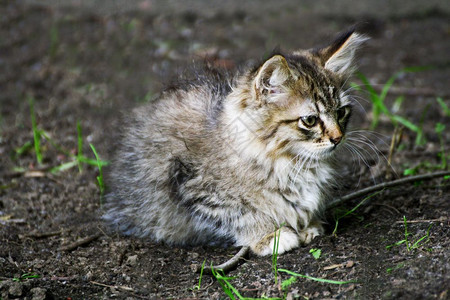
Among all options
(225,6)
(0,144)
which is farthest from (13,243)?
(225,6)

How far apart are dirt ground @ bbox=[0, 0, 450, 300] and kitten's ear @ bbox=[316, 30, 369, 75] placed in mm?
713

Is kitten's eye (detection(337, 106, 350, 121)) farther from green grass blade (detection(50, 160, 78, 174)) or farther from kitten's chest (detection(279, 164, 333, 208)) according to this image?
green grass blade (detection(50, 160, 78, 174))

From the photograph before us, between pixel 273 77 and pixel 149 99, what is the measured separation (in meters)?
2.35

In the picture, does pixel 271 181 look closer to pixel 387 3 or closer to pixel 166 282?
pixel 166 282

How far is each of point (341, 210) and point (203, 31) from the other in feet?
13.8

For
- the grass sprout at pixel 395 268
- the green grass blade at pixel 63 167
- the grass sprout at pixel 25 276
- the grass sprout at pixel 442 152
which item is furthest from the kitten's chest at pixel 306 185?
the green grass blade at pixel 63 167

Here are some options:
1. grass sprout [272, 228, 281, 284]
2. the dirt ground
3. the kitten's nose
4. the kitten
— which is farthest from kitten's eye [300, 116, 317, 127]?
the dirt ground

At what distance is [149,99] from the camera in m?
5.73

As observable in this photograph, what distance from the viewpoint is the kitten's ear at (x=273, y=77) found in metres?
3.53

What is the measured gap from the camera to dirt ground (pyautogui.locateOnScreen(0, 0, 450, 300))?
137 inches

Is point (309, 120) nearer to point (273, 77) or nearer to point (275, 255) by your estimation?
point (273, 77)

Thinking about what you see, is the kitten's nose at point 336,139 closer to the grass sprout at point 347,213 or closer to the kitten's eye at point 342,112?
the kitten's eye at point 342,112

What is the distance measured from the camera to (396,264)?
132 inches

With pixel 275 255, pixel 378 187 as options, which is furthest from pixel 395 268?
pixel 378 187
